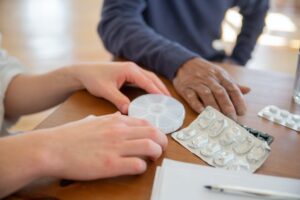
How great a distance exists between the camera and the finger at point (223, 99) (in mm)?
634

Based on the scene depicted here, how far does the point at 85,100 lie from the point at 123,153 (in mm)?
186

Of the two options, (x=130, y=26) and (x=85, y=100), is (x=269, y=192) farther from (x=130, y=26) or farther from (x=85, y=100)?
(x=130, y=26)

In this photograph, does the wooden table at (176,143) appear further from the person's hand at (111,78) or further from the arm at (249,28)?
the arm at (249,28)

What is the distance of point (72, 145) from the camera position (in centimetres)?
50

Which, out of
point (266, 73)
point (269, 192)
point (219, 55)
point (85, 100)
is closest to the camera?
point (269, 192)

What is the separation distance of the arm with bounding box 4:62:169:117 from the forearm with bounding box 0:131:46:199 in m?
0.18

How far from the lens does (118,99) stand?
633mm

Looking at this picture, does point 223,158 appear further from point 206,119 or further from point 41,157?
point 41,157

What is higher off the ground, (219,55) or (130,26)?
(130,26)

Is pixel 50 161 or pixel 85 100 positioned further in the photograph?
pixel 85 100

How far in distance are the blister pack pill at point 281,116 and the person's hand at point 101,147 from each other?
208mm

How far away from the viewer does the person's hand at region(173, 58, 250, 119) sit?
648 mm

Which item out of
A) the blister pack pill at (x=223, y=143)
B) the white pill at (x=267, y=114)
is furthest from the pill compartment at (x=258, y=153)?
the white pill at (x=267, y=114)

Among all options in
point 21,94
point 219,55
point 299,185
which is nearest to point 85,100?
point 21,94
